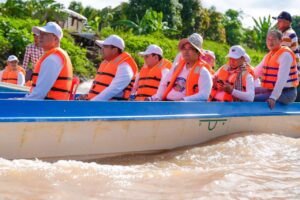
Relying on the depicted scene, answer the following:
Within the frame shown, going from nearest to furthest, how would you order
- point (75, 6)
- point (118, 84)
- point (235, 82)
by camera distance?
point (118, 84)
point (235, 82)
point (75, 6)

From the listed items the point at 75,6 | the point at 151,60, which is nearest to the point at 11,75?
the point at 151,60

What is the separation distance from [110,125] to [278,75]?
2655 mm

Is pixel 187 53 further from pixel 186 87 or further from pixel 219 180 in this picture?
pixel 219 180

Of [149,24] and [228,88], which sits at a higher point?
[149,24]

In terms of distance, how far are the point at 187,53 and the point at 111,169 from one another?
1.90 metres

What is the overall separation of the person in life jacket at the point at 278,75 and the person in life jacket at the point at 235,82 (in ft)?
1.40

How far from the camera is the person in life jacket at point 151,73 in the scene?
638 cm

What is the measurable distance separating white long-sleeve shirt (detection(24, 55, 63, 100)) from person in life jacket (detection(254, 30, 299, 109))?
9.64 feet

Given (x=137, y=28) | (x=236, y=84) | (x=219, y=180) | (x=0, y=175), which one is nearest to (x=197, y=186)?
(x=219, y=180)

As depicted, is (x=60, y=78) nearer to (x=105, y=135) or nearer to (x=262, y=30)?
(x=105, y=135)

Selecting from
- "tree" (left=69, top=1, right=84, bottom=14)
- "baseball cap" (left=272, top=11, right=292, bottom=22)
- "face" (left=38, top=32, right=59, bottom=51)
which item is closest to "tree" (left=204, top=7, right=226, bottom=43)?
"tree" (left=69, top=1, right=84, bottom=14)

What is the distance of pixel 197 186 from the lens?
367 cm

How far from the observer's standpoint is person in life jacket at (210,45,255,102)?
5776 mm

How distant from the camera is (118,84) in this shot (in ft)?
17.0
